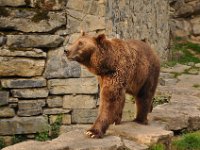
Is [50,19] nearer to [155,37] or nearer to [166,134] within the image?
[166,134]

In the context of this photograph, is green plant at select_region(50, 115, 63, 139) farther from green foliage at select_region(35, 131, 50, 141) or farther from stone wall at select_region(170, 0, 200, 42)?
stone wall at select_region(170, 0, 200, 42)

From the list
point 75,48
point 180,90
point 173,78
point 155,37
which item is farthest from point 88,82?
point 155,37

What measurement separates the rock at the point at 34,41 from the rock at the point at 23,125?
3.83 ft

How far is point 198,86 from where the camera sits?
1152 centimetres

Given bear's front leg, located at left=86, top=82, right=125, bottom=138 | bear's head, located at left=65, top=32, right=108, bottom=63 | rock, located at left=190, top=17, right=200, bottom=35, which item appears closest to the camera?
bear's head, located at left=65, top=32, right=108, bottom=63

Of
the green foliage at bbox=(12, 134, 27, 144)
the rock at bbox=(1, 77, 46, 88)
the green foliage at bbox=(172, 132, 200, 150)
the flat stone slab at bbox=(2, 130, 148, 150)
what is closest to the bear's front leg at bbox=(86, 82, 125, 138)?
the flat stone slab at bbox=(2, 130, 148, 150)

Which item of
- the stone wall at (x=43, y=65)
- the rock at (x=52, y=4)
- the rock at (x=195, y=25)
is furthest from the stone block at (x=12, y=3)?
the rock at (x=195, y=25)

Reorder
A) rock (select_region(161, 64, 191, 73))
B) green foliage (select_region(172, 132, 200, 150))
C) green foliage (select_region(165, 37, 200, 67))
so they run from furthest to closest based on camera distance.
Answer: green foliage (select_region(165, 37, 200, 67))
rock (select_region(161, 64, 191, 73))
green foliage (select_region(172, 132, 200, 150))

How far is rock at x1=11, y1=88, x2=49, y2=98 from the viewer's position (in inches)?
341

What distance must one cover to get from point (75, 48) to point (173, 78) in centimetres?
764

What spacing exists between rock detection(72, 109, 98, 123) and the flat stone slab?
3.08 m

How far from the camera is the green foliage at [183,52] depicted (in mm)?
16516

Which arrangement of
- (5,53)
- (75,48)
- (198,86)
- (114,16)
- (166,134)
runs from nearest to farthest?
(75,48), (166,134), (5,53), (114,16), (198,86)

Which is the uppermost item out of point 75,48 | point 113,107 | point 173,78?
point 75,48
